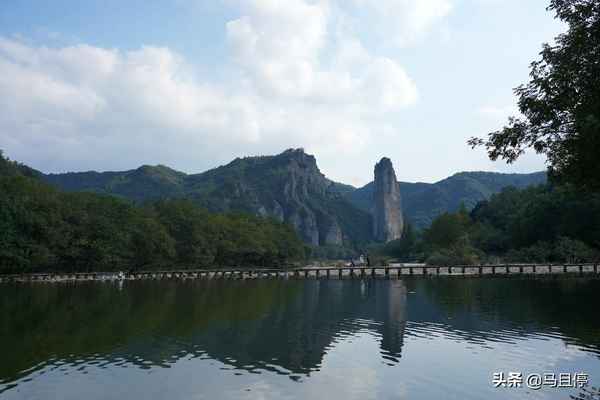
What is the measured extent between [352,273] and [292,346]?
169 ft

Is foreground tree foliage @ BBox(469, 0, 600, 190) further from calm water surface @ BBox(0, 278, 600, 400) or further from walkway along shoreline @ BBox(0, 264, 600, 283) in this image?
walkway along shoreline @ BBox(0, 264, 600, 283)

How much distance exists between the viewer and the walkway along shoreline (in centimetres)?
6256

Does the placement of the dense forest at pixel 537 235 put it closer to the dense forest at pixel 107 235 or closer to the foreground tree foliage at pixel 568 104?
the dense forest at pixel 107 235

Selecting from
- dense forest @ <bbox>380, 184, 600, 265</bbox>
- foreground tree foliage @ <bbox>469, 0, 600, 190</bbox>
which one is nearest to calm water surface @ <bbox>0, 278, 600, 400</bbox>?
foreground tree foliage @ <bbox>469, 0, 600, 190</bbox>

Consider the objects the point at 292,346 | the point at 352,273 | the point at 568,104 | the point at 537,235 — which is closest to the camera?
the point at 568,104

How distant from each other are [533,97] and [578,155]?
2587 mm

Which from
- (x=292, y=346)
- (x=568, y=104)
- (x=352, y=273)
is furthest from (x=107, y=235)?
(x=568, y=104)

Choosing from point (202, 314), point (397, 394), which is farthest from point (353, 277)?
point (397, 394)

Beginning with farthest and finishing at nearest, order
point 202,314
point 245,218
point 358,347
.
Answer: point 245,218 < point 202,314 < point 358,347

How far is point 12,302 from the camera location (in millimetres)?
39781

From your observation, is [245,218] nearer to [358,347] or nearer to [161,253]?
[161,253]

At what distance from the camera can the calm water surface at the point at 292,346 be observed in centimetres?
1691

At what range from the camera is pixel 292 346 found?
76.9ft

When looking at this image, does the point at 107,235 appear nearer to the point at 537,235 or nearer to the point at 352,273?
the point at 352,273
